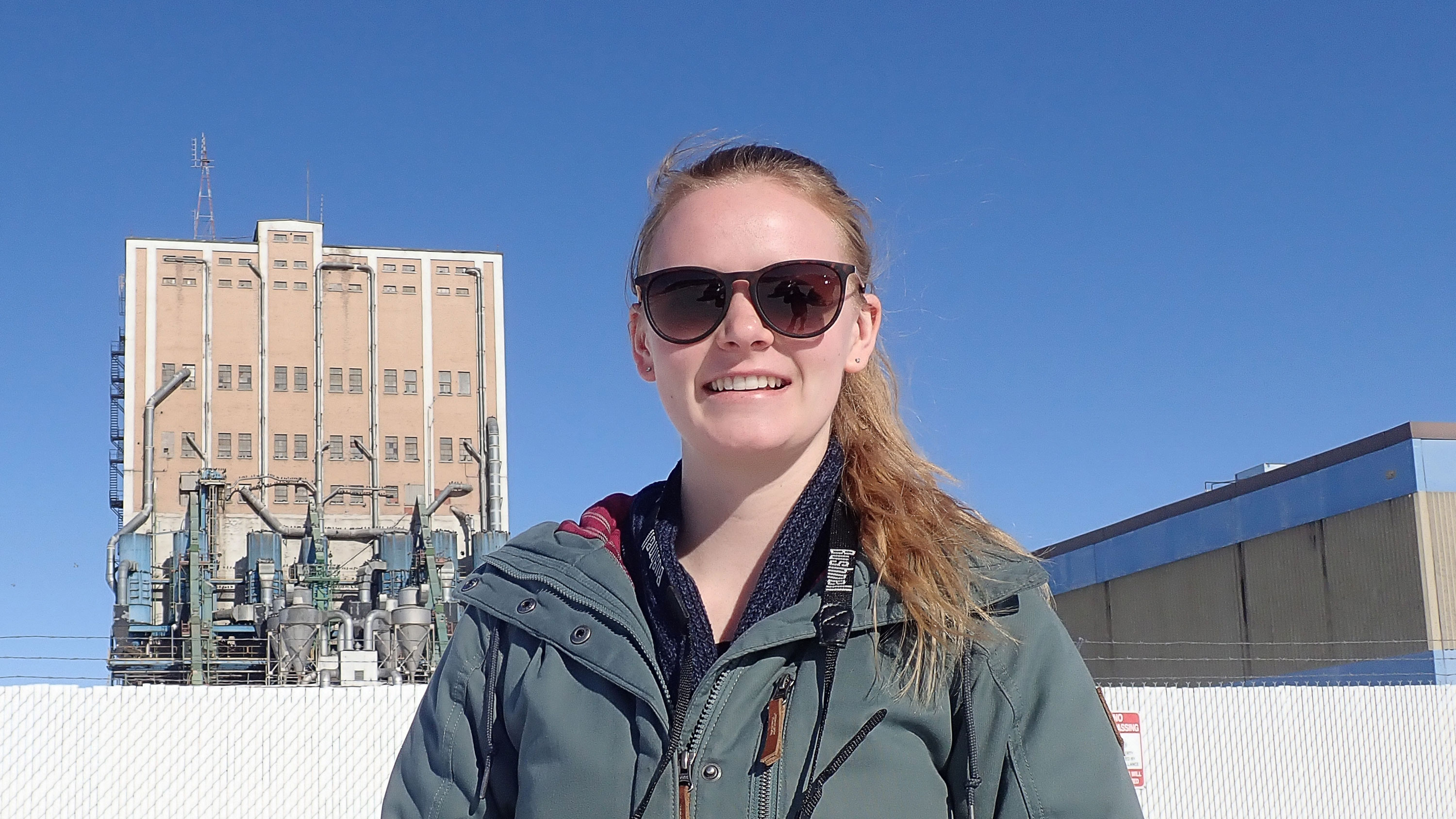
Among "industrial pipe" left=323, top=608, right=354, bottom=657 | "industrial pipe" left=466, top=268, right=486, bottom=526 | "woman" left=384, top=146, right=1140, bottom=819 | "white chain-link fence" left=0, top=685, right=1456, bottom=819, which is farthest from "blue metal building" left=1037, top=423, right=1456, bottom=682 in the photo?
"industrial pipe" left=466, top=268, right=486, bottom=526

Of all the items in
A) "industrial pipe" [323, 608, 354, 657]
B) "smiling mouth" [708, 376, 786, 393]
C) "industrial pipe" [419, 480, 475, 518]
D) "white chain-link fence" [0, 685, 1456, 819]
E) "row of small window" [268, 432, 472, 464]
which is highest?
"row of small window" [268, 432, 472, 464]

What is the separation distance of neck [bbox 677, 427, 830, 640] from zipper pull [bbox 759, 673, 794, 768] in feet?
0.67

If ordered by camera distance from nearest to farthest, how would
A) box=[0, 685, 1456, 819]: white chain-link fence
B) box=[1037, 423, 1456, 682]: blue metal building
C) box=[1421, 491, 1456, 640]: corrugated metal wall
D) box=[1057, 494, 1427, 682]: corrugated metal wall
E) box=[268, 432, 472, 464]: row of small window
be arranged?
box=[0, 685, 1456, 819]: white chain-link fence, box=[1421, 491, 1456, 640]: corrugated metal wall, box=[1037, 423, 1456, 682]: blue metal building, box=[1057, 494, 1427, 682]: corrugated metal wall, box=[268, 432, 472, 464]: row of small window

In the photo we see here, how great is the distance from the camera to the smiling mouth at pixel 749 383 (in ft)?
6.44

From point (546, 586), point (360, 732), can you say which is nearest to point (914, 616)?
point (546, 586)

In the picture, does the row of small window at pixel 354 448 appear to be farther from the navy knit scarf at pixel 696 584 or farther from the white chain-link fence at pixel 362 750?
the navy knit scarf at pixel 696 584

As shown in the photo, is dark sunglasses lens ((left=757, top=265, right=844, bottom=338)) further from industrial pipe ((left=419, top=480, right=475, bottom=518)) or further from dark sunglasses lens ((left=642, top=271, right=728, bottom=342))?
industrial pipe ((left=419, top=480, right=475, bottom=518))

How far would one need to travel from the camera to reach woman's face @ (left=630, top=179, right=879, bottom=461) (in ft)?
6.40

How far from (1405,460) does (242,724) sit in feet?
68.5

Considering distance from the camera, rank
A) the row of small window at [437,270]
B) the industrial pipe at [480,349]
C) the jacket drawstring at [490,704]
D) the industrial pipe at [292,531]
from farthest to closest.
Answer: the industrial pipe at [480,349]
the row of small window at [437,270]
the industrial pipe at [292,531]
the jacket drawstring at [490,704]

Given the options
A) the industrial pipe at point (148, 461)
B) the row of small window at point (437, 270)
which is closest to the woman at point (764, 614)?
the industrial pipe at point (148, 461)

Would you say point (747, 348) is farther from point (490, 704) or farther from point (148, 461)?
point (148, 461)

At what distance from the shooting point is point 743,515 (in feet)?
6.65

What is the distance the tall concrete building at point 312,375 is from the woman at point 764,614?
4498 centimetres
